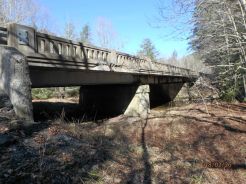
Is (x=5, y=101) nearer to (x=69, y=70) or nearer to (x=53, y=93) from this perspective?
(x=69, y=70)

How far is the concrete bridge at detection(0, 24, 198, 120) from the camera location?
763 cm

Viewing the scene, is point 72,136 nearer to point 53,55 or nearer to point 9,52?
point 9,52

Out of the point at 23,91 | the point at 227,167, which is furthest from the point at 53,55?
the point at 227,167

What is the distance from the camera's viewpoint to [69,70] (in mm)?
11445

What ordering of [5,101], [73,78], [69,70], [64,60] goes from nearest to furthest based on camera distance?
1. [5,101]
2. [64,60]
3. [69,70]
4. [73,78]

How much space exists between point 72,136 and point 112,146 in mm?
933

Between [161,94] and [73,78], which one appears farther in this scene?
[161,94]

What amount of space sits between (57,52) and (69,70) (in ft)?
5.61

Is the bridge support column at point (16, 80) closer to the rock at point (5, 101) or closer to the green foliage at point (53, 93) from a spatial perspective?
the rock at point (5, 101)

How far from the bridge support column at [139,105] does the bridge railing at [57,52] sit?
3.19 metres

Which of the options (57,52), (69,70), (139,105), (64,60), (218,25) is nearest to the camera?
(57,52)
